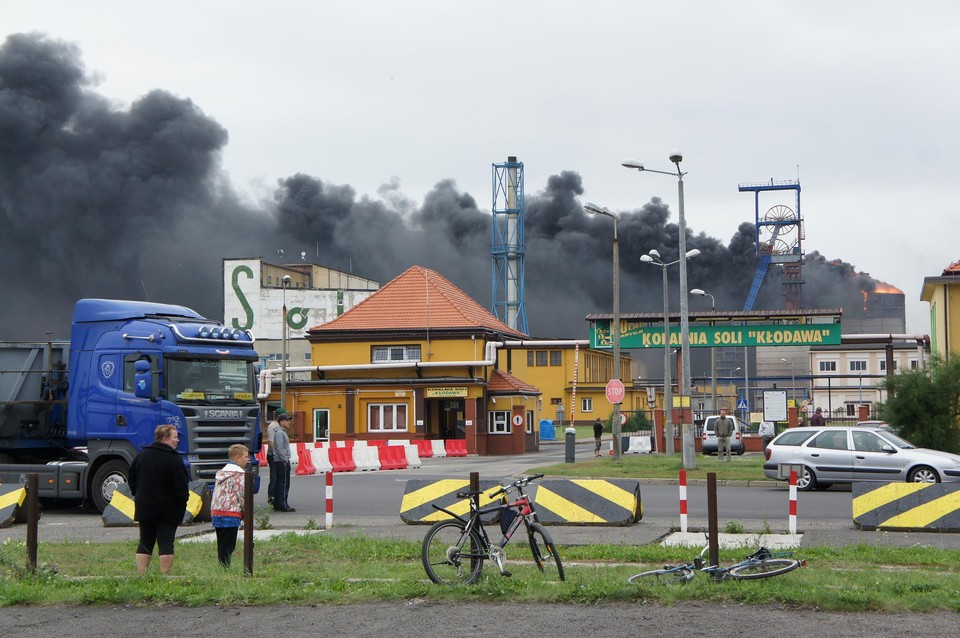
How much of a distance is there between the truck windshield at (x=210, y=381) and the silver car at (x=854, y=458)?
1142 cm

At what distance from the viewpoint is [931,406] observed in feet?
89.1

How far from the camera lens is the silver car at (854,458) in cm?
2209

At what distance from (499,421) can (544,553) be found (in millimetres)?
41374

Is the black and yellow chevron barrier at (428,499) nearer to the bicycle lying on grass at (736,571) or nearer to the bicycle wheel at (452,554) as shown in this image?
the bicycle wheel at (452,554)

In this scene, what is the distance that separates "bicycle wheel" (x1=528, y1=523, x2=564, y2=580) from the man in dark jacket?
3.43m

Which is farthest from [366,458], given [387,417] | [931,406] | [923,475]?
[923,475]

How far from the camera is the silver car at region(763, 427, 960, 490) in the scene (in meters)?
22.1

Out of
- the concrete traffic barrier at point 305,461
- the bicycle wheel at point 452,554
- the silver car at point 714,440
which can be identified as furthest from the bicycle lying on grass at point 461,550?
the silver car at point 714,440

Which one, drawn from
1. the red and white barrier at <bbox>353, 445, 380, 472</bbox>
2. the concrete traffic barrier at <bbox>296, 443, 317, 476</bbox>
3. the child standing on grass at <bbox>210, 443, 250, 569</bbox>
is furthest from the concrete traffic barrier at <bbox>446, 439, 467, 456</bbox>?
the child standing on grass at <bbox>210, 443, 250, 569</bbox>

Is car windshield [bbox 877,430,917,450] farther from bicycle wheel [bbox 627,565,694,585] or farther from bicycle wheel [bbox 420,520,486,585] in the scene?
bicycle wheel [bbox 420,520,486,585]

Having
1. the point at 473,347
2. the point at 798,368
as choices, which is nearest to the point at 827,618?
the point at 473,347

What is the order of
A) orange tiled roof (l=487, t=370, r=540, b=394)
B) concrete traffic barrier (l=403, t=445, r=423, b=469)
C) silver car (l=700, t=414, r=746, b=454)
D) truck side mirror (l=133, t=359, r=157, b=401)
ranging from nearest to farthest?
truck side mirror (l=133, t=359, r=157, b=401) < concrete traffic barrier (l=403, t=445, r=423, b=469) < silver car (l=700, t=414, r=746, b=454) < orange tiled roof (l=487, t=370, r=540, b=394)

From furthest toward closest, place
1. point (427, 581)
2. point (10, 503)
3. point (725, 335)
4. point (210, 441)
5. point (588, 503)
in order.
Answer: point (725, 335) < point (210, 441) < point (10, 503) < point (588, 503) < point (427, 581)

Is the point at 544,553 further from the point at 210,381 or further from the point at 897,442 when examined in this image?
the point at 897,442
